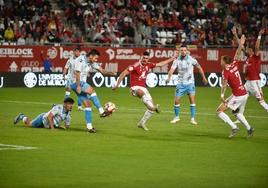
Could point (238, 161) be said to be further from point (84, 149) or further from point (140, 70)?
point (140, 70)

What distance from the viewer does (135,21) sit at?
4541cm

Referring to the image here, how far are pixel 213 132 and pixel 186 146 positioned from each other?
11.6 feet

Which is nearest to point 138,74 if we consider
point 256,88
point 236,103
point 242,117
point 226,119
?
point 236,103

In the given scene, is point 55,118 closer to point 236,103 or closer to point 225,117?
point 225,117

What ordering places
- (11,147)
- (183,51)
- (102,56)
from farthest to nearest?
(102,56) < (183,51) < (11,147)

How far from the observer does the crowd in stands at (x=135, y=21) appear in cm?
4225

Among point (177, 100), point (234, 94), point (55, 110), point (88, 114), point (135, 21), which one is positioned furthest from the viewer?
point (135, 21)

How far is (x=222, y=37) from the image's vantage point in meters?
48.8

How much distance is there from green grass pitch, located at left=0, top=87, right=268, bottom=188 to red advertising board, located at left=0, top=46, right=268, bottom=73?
49.2 ft

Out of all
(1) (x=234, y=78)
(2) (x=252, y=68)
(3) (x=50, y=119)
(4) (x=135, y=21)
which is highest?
(4) (x=135, y=21)

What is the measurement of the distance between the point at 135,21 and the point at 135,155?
29391 mm

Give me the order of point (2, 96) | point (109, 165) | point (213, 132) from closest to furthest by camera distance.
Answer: point (109, 165) < point (213, 132) < point (2, 96)

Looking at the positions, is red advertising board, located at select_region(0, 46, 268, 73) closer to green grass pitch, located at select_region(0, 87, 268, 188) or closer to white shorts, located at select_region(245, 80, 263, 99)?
green grass pitch, located at select_region(0, 87, 268, 188)

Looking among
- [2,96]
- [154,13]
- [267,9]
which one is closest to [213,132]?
[2,96]
